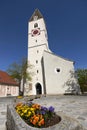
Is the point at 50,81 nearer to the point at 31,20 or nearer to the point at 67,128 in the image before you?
the point at 31,20

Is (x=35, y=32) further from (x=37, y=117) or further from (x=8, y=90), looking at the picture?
(x=37, y=117)

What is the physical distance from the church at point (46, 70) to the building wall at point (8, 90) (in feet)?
11.2

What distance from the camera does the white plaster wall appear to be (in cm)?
2433

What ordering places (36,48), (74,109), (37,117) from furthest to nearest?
(36,48), (74,109), (37,117)

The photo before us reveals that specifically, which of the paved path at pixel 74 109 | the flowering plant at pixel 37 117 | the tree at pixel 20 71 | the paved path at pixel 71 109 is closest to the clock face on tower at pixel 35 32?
the tree at pixel 20 71

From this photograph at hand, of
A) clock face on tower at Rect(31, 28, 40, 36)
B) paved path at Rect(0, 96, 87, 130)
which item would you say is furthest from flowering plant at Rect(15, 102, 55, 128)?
clock face on tower at Rect(31, 28, 40, 36)

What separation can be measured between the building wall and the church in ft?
11.2

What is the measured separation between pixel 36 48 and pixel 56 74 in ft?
27.5

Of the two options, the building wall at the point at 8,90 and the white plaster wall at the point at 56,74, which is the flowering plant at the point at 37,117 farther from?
the building wall at the point at 8,90

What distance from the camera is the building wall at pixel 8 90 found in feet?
83.0

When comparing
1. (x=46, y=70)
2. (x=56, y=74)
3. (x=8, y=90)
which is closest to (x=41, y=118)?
(x=56, y=74)

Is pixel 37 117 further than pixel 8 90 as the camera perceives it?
No

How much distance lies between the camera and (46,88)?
24.5 meters

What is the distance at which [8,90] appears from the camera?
27.5 m
